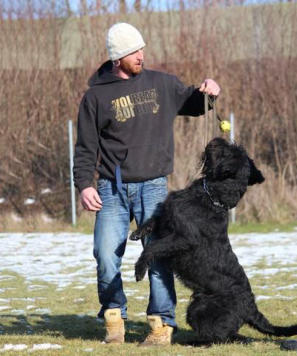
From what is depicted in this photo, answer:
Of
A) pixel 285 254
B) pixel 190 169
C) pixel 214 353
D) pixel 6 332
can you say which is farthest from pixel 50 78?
pixel 214 353

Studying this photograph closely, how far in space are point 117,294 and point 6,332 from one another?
98cm

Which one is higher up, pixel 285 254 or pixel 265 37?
pixel 265 37

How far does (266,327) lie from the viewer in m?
4.75

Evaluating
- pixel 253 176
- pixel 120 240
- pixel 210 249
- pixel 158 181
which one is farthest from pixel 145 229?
pixel 253 176

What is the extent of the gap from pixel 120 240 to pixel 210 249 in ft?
2.04

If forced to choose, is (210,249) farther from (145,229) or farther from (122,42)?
(122,42)

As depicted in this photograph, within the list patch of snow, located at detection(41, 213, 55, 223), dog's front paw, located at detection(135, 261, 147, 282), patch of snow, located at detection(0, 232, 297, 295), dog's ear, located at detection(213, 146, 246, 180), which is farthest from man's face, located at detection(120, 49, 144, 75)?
patch of snow, located at detection(41, 213, 55, 223)

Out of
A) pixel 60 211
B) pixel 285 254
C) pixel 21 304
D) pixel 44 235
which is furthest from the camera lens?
pixel 60 211

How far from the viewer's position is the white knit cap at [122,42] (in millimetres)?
4625

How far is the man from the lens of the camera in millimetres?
4770

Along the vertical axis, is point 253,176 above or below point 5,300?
above

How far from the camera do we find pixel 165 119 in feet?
16.1

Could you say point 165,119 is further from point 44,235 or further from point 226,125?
point 44,235

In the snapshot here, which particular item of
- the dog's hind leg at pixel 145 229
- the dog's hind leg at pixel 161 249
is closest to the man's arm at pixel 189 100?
the dog's hind leg at pixel 145 229
